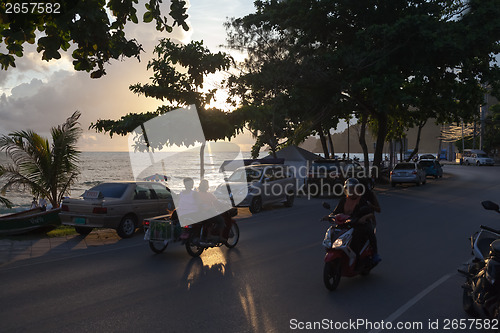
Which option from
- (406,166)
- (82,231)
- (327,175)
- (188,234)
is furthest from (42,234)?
(406,166)

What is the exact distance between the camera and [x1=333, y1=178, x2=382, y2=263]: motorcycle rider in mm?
7141

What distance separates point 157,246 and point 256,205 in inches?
351

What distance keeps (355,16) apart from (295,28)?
3.80 meters

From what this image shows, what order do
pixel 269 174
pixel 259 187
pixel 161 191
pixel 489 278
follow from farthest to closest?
pixel 269 174, pixel 259 187, pixel 161 191, pixel 489 278

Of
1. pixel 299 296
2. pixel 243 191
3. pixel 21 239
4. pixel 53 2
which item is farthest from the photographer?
pixel 243 191

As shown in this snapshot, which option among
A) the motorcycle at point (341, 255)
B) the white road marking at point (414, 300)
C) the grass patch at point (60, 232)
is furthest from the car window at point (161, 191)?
the white road marking at point (414, 300)

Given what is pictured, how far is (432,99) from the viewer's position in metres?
30.0

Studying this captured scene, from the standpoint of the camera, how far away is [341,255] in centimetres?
676

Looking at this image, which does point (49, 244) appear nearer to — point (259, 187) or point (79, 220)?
point (79, 220)

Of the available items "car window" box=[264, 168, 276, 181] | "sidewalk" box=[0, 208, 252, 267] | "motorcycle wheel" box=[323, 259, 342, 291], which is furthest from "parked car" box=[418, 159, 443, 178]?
"motorcycle wheel" box=[323, 259, 342, 291]

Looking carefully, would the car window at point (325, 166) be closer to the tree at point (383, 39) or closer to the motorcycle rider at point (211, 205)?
the tree at point (383, 39)

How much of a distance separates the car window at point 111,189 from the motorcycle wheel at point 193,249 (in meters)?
3.97

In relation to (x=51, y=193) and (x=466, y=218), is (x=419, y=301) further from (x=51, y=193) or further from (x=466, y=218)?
(x=51, y=193)

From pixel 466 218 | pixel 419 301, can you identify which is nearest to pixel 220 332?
pixel 419 301
